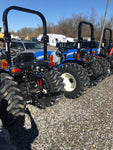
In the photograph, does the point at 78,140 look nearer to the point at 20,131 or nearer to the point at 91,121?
the point at 91,121

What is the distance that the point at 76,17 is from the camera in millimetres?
50406

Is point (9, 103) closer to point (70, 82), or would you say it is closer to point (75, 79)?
point (75, 79)

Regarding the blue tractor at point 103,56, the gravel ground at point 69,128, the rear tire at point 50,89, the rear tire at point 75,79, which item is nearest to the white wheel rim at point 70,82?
the rear tire at point 75,79

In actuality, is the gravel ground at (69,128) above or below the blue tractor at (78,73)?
below

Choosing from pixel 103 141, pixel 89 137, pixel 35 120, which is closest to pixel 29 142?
pixel 35 120

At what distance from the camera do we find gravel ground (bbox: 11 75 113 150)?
2479 millimetres

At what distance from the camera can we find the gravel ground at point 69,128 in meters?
2.48

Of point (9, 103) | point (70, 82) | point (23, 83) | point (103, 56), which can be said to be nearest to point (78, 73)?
point (70, 82)

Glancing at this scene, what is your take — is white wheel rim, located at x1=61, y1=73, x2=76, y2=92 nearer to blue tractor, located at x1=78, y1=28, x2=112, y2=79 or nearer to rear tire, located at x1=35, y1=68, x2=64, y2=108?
rear tire, located at x1=35, y1=68, x2=64, y2=108

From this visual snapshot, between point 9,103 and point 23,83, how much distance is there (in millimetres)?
880

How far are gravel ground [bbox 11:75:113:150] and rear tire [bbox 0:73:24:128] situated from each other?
420 mm

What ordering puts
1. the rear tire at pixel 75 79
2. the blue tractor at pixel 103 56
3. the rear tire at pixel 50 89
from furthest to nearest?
the blue tractor at pixel 103 56 → the rear tire at pixel 75 79 → the rear tire at pixel 50 89

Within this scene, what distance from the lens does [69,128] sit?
9.57 feet

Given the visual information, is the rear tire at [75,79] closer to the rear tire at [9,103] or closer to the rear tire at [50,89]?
the rear tire at [50,89]
